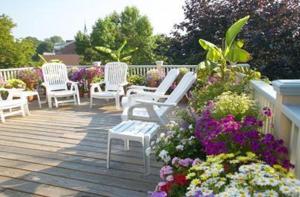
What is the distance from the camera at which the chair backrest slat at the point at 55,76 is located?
7336 millimetres

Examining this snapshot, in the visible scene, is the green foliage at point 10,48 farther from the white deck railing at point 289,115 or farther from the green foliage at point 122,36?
the white deck railing at point 289,115

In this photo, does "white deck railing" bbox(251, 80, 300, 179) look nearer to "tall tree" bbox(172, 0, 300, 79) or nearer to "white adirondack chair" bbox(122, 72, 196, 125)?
"white adirondack chair" bbox(122, 72, 196, 125)

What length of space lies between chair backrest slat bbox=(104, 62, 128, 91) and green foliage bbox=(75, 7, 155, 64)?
16345mm

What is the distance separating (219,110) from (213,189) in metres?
1.28

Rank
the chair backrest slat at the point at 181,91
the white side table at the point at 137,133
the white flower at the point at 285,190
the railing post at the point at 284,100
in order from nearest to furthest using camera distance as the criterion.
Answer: the white flower at the point at 285,190 < the railing post at the point at 284,100 < the white side table at the point at 137,133 < the chair backrest slat at the point at 181,91

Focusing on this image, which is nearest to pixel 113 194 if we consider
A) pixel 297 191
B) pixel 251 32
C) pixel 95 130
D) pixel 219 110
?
pixel 219 110

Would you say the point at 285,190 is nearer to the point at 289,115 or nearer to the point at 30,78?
the point at 289,115

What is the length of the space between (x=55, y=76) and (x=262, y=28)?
5845mm

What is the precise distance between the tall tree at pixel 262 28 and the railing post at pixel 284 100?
614 centimetres

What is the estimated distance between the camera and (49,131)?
16.3 feet

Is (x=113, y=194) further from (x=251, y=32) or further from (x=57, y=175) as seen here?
(x=251, y=32)

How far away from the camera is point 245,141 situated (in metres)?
1.86

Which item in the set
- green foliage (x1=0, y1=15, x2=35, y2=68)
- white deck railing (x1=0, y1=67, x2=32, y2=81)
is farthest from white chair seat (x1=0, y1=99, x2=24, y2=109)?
green foliage (x1=0, y1=15, x2=35, y2=68)

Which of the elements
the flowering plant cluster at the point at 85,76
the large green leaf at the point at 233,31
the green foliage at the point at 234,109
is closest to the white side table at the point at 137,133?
the green foliage at the point at 234,109
